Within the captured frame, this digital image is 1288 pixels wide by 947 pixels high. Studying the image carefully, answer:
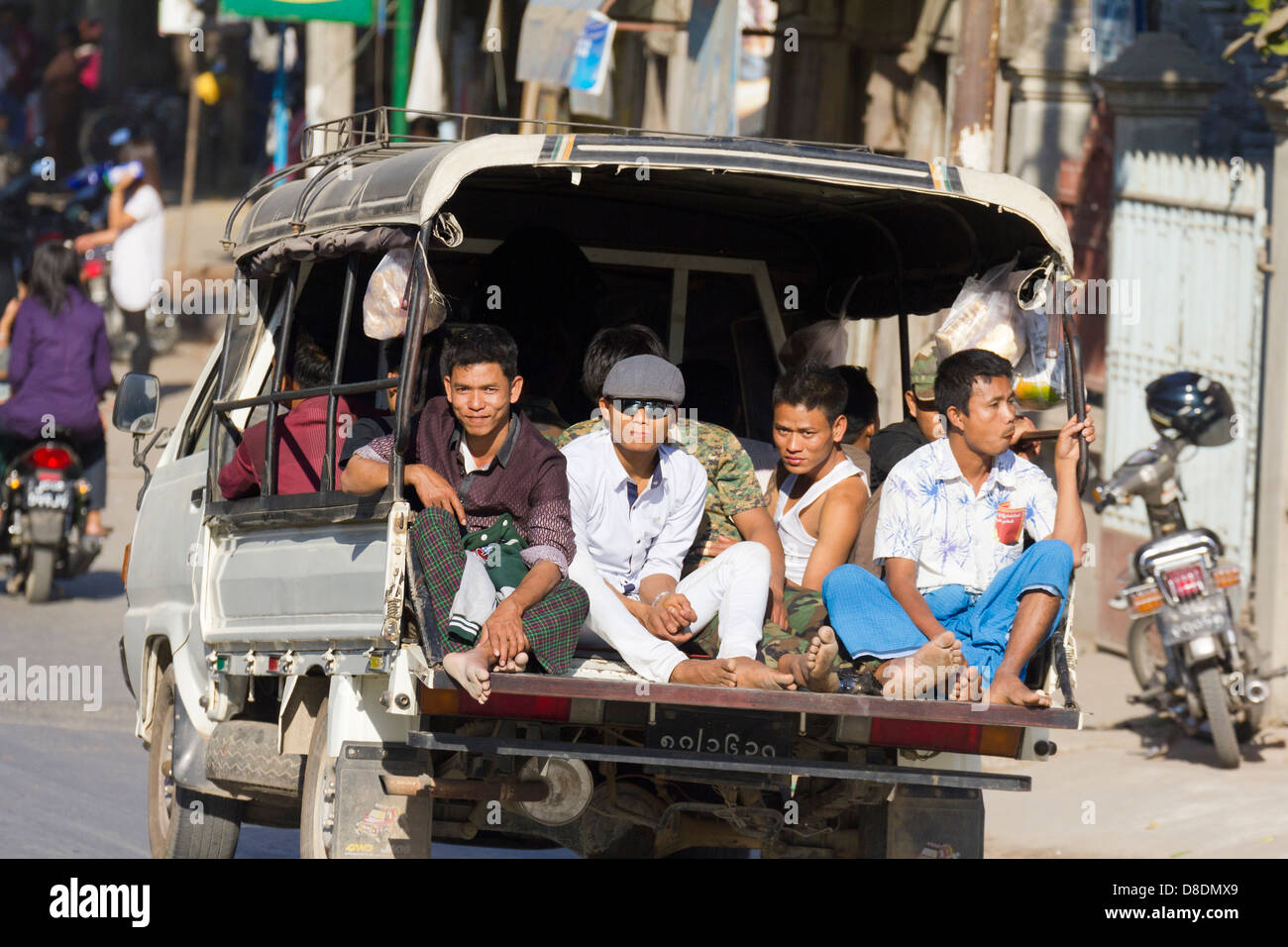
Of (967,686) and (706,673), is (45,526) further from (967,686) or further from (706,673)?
(967,686)

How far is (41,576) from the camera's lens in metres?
12.1

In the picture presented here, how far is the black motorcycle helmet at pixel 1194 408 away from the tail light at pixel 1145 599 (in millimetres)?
757

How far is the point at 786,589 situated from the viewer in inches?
242

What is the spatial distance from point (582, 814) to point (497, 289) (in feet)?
7.04

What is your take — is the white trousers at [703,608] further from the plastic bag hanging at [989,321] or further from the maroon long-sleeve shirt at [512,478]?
the plastic bag hanging at [989,321]

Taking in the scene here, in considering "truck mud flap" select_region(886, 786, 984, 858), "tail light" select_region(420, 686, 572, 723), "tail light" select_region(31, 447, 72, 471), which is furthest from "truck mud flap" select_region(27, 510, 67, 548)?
"truck mud flap" select_region(886, 786, 984, 858)

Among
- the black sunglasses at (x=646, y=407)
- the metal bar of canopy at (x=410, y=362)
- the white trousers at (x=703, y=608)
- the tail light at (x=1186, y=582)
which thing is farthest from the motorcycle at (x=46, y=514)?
the metal bar of canopy at (x=410, y=362)

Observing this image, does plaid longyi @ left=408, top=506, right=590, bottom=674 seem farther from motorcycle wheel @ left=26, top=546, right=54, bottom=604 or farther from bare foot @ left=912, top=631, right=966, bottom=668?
Result: motorcycle wheel @ left=26, top=546, right=54, bottom=604

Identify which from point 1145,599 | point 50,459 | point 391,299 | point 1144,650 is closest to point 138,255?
point 50,459

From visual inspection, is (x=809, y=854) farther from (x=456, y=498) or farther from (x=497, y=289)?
(x=497, y=289)

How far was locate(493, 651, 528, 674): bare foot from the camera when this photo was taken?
5.12m

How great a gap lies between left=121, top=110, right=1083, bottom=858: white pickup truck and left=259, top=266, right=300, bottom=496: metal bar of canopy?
1 centimetres

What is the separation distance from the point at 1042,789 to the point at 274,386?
4317mm

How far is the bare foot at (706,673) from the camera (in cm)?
525
